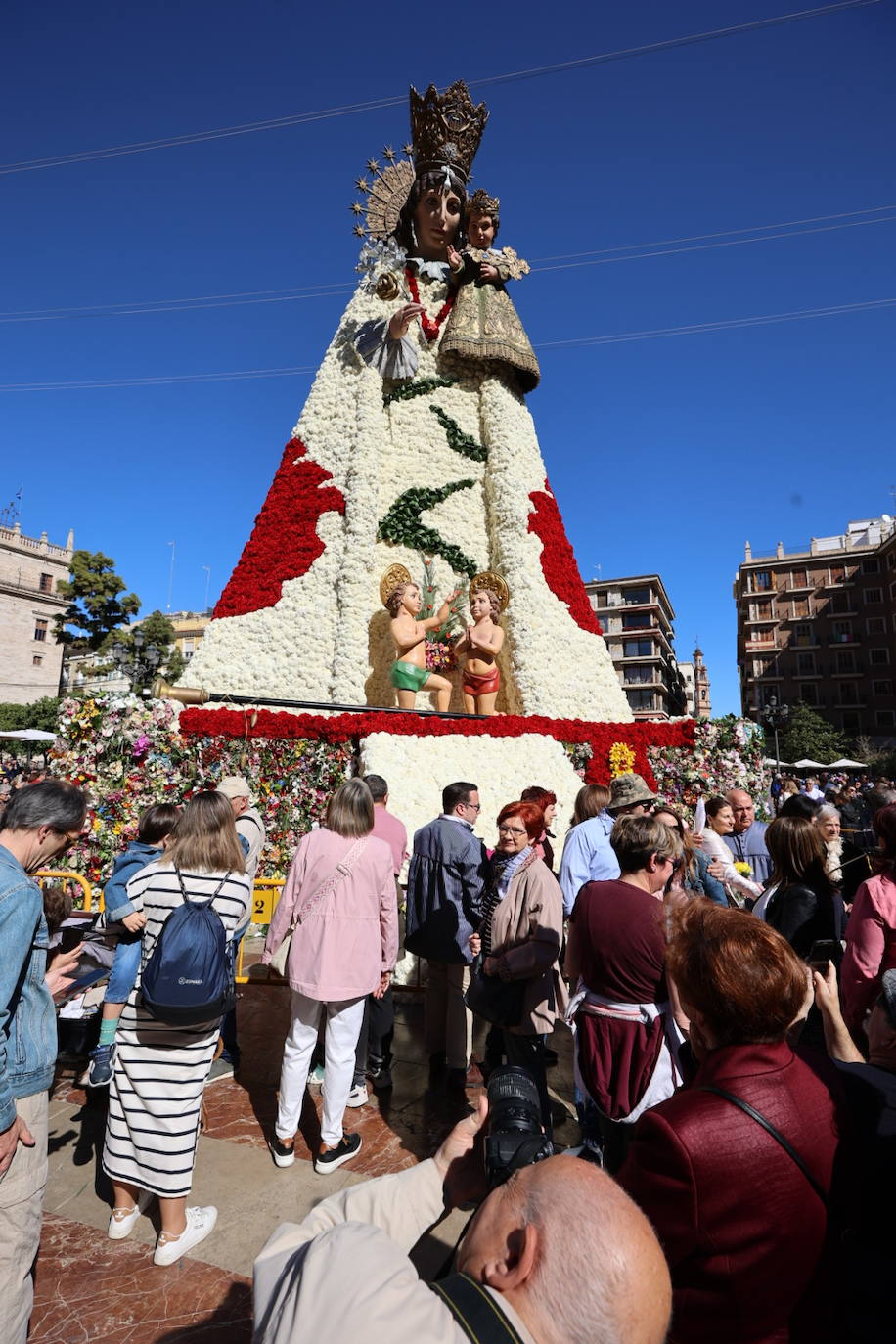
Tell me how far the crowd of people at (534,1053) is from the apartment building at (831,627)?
1794 inches

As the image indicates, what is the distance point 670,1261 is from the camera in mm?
1343

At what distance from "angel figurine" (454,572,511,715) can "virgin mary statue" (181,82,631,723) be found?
2.17 ft

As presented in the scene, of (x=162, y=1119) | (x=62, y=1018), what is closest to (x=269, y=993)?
(x=62, y=1018)

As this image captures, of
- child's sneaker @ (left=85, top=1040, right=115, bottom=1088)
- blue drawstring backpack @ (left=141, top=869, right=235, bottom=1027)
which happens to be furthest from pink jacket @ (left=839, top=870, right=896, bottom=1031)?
child's sneaker @ (left=85, top=1040, right=115, bottom=1088)

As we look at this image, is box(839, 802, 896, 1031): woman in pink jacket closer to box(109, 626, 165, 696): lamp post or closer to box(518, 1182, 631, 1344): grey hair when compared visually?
box(518, 1182, 631, 1344): grey hair

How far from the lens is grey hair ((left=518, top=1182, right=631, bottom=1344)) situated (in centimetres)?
89

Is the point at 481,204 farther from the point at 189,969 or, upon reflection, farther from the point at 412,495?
the point at 189,969

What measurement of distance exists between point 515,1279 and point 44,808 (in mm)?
1836

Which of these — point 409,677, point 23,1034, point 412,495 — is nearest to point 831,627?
point 412,495

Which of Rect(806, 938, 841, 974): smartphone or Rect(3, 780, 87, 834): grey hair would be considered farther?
Rect(806, 938, 841, 974): smartphone

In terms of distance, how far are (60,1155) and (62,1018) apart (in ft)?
2.21

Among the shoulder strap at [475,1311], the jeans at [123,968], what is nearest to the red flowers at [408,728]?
the jeans at [123,968]

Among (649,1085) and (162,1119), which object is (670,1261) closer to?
(649,1085)

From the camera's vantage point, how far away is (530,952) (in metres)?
2.97
